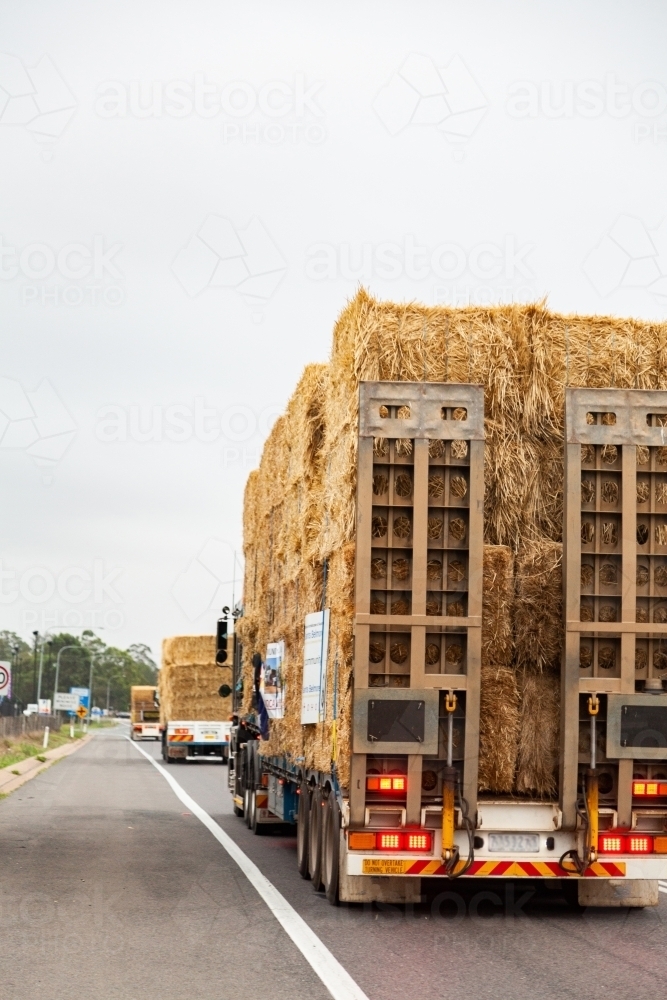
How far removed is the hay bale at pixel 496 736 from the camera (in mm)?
10992

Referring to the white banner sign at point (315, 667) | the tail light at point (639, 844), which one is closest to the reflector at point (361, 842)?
the white banner sign at point (315, 667)

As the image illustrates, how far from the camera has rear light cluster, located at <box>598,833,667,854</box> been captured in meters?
10.7

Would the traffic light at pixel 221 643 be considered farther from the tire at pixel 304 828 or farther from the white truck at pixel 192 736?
the white truck at pixel 192 736

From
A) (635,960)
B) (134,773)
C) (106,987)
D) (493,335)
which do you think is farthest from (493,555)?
(134,773)

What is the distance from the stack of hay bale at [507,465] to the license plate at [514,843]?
403 millimetres

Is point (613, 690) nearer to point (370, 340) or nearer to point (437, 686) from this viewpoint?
point (437, 686)

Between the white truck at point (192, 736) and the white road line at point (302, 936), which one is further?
the white truck at point (192, 736)

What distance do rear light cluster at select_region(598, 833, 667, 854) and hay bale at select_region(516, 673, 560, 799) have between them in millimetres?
547

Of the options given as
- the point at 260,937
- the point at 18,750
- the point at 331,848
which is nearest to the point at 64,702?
the point at 18,750

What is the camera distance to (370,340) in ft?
37.7

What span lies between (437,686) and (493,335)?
9.59 ft

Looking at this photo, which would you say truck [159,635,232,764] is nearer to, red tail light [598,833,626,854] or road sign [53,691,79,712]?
red tail light [598,833,626,854]

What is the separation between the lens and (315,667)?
12.9 m

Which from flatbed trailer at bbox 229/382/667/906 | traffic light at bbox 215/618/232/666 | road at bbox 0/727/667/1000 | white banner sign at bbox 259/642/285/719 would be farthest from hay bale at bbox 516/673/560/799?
traffic light at bbox 215/618/232/666
